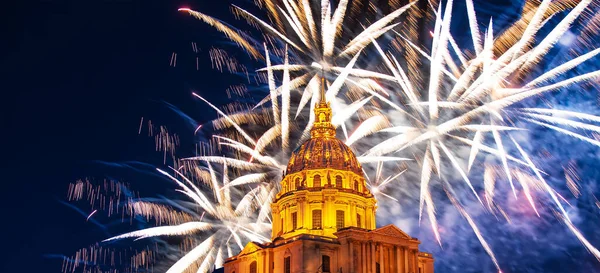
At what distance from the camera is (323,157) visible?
7262 centimetres

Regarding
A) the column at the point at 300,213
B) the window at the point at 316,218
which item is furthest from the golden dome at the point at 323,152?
the window at the point at 316,218

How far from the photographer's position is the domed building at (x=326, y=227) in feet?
208

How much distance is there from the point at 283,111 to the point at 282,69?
3358mm

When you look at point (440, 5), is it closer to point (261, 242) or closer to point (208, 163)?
point (208, 163)

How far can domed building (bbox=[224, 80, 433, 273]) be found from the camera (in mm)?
63531

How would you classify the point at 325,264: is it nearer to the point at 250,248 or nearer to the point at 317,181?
the point at 250,248

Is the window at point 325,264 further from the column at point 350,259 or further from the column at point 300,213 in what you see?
the column at point 300,213

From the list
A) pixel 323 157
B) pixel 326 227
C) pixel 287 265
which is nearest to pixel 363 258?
pixel 287 265

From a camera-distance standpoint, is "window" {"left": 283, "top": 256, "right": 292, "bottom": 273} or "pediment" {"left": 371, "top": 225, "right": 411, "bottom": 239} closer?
"window" {"left": 283, "top": 256, "right": 292, "bottom": 273}

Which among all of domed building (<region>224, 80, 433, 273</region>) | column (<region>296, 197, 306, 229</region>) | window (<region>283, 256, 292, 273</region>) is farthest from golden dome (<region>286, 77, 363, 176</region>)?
window (<region>283, 256, 292, 273</region>)

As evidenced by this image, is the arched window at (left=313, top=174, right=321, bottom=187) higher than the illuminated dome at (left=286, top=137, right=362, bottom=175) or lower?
lower

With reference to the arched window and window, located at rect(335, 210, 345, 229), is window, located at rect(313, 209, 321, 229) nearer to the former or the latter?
window, located at rect(335, 210, 345, 229)

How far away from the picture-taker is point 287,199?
235ft

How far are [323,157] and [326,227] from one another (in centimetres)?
725
